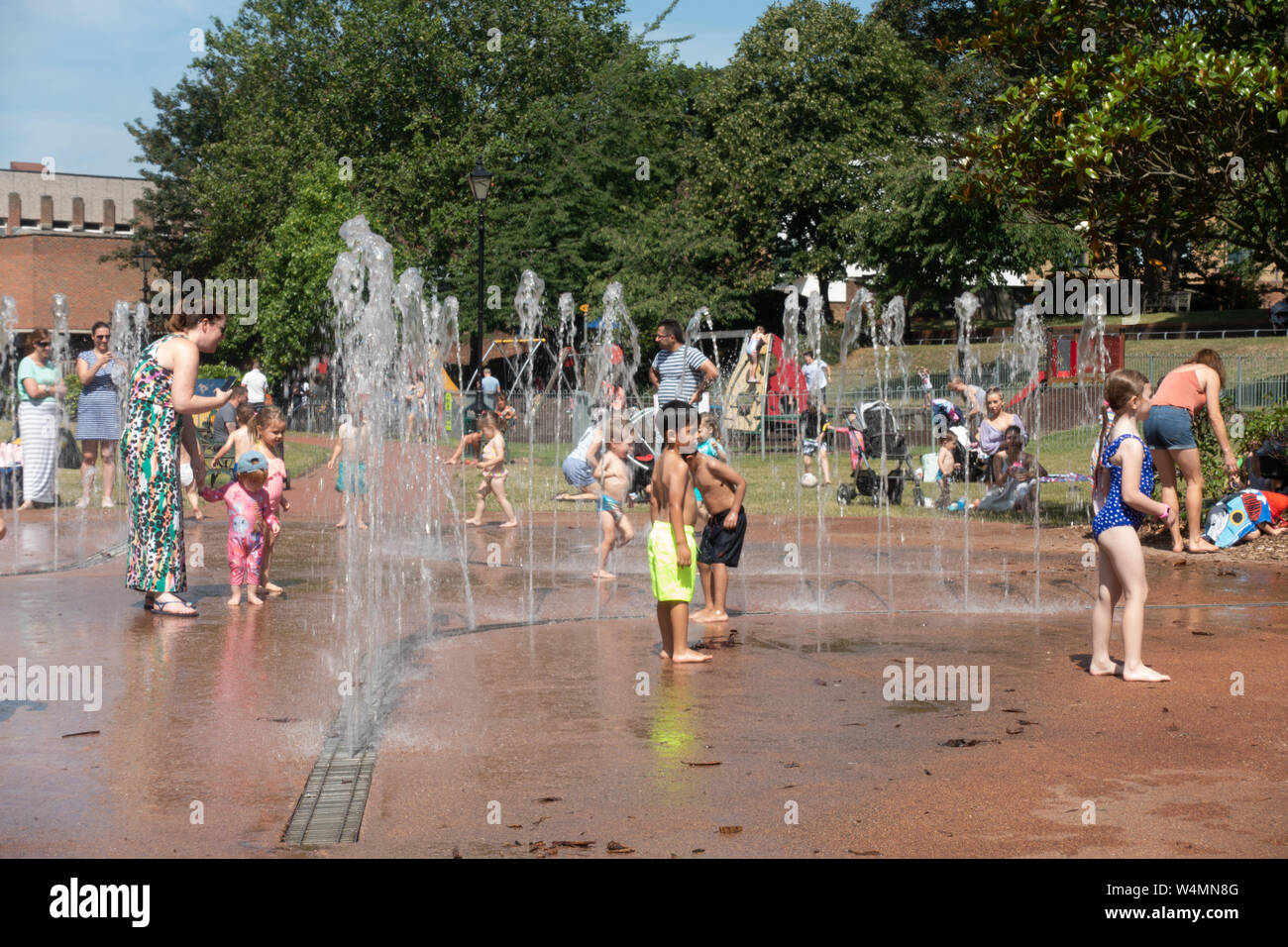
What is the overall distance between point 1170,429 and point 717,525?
Result: 5.40 meters

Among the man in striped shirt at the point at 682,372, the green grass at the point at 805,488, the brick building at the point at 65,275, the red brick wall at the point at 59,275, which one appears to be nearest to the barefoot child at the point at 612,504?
the man in striped shirt at the point at 682,372

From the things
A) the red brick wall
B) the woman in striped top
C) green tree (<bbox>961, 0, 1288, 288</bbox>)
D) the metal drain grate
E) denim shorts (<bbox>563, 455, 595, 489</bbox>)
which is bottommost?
the metal drain grate

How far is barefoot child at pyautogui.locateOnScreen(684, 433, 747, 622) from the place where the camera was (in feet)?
31.0

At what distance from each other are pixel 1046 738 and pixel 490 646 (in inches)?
141

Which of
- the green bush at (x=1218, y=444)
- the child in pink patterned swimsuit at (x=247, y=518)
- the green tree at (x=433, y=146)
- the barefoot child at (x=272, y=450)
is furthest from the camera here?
the green tree at (x=433, y=146)

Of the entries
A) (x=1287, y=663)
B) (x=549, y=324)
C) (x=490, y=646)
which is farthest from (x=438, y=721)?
(x=549, y=324)

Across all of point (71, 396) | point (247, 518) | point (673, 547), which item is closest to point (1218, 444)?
point (673, 547)

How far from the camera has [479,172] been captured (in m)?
25.0

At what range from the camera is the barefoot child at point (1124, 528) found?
734 centimetres

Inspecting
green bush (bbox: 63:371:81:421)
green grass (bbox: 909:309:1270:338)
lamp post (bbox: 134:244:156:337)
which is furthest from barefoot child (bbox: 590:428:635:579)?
green grass (bbox: 909:309:1270:338)

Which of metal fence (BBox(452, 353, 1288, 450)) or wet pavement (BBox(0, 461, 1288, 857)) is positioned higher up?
metal fence (BBox(452, 353, 1288, 450))

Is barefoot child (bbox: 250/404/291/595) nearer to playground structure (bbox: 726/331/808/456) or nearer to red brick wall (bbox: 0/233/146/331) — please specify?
playground structure (bbox: 726/331/808/456)

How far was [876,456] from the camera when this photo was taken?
19812 mm

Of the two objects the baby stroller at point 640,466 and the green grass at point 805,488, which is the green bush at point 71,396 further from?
the baby stroller at point 640,466
